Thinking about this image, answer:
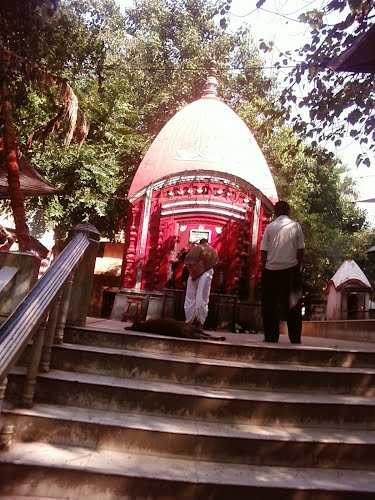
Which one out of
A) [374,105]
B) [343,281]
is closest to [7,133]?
[374,105]

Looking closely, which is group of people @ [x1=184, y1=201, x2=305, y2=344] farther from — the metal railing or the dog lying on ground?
the metal railing

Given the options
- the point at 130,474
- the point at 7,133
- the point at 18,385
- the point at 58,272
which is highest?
the point at 7,133

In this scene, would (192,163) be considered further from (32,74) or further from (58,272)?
(58,272)

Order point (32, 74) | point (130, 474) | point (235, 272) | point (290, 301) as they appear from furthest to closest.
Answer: point (235, 272) → point (32, 74) → point (290, 301) → point (130, 474)

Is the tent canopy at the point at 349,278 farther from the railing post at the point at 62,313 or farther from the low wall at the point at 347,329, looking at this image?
the railing post at the point at 62,313

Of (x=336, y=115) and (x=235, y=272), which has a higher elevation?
(x=336, y=115)

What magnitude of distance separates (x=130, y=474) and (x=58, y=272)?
170cm

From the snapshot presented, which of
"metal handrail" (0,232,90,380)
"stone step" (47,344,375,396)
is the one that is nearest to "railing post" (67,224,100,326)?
"metal handrail" (0,232,90,380)

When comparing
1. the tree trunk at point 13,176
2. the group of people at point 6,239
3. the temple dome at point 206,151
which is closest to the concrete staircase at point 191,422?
the tree trunk at point 13,176

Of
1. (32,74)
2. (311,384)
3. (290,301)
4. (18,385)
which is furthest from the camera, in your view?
(32,74)

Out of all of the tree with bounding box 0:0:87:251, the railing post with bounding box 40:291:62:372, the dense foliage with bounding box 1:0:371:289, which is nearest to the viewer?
the railing post with bounding box 40:291:62:372

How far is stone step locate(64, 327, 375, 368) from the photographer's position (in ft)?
14.7

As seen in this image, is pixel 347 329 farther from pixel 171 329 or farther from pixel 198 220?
pixel 171 329

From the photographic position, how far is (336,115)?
692cm
